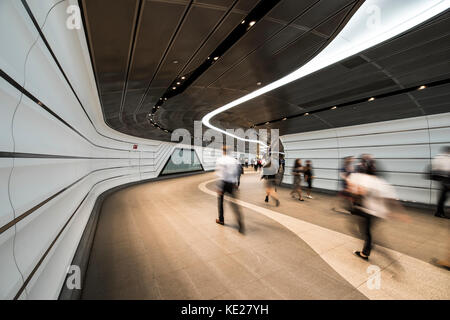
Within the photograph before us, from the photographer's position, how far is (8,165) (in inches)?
41.0

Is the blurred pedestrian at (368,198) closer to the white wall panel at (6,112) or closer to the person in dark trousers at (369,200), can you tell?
the person in dark trousers at (369,200)

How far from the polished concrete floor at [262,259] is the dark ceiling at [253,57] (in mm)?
3777

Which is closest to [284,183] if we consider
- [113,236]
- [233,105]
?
[233,105]

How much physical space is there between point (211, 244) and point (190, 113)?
6528 millimetres

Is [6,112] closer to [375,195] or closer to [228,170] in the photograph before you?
[228,170]

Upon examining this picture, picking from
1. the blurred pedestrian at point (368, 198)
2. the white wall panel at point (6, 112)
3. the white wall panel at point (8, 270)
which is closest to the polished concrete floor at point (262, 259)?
the blurred pedestrian at point (368, 198)

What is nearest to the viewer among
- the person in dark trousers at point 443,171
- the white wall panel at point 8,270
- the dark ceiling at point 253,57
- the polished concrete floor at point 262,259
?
the white wall panel at point 8,270

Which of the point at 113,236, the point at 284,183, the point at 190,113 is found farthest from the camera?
the point at 284,183

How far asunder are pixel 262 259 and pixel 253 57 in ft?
13.4

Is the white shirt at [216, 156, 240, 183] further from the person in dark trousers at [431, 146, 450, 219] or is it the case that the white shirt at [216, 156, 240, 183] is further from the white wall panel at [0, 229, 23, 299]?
the person in dark trousers at [431, 146, 450, 219]

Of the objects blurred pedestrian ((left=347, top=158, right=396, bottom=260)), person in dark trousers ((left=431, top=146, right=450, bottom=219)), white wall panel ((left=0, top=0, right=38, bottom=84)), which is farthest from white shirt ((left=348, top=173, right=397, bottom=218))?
white wall panel ((left=0, top=0, right=38, bottom=84))

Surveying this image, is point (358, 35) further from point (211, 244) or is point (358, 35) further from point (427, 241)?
point (211, 244)

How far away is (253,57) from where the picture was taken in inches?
149

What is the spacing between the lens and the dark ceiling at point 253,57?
2559 mm
